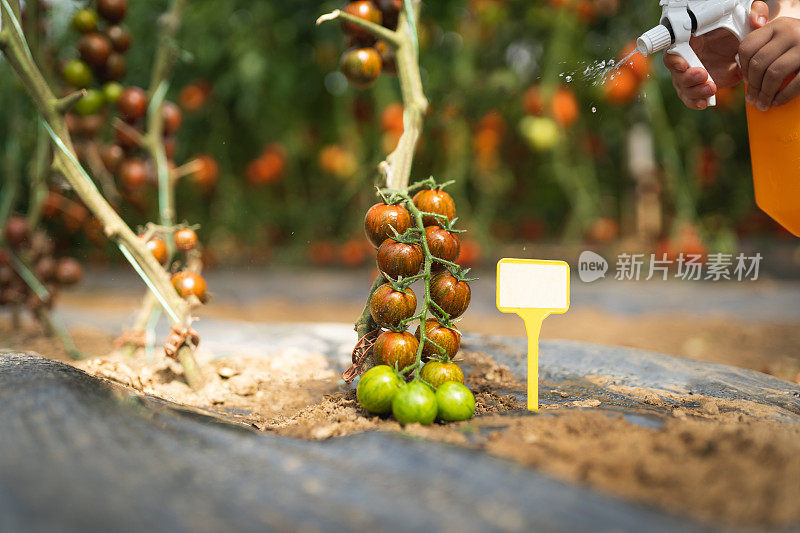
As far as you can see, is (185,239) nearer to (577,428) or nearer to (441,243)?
(441,243)

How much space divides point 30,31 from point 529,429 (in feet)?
4.79

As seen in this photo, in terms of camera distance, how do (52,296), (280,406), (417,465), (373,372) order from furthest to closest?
(52,296) < (280,406) < (373,372) < (417,465)

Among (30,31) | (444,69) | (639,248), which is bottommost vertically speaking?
(639,248)

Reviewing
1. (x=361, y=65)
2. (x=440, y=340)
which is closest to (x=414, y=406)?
(x=440, y=340)

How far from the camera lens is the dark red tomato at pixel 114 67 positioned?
4.58 feet

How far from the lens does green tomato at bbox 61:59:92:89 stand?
1.34 m

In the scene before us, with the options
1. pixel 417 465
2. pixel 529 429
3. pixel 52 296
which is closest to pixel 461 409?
pixel 529 429

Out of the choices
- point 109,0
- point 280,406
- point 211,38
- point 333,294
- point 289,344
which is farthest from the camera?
point 333,294

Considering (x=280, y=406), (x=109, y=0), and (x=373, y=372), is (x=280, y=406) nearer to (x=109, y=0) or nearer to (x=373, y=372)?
(x=373, y=372)

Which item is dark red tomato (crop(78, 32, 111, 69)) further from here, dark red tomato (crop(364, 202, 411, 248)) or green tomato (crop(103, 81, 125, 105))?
dark red tomato (crop(364, 202, 411, 248))

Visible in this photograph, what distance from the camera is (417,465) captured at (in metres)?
0.65

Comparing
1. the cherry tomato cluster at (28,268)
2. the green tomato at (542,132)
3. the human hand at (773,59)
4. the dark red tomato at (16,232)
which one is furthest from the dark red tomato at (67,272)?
the green tomato at (542,132)

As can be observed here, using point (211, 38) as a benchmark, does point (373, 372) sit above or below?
below

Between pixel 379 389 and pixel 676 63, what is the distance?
75 cm
